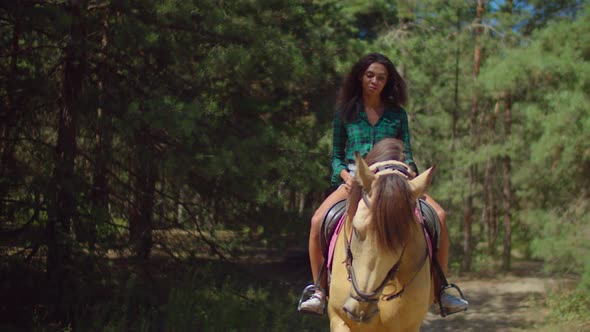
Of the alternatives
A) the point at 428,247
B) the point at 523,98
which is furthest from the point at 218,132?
the point at 523,98

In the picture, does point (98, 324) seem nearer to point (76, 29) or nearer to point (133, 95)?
point (133, 95)

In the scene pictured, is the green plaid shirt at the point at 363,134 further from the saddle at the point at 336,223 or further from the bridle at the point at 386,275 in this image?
the bridle at the point at 386,275

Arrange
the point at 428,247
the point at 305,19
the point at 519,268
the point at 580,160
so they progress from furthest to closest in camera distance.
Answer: the point at 519,268 → the point at 580,160 → the point at 305,19 → the point at 428,247

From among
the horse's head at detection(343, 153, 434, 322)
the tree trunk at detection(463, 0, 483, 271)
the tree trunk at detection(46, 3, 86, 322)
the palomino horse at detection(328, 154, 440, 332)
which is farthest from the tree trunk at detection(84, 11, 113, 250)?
the tree trunk at detection(463, 0, 483, 271)

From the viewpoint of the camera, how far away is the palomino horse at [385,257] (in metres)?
2.77

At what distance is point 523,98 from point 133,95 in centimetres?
1049

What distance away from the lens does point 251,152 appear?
21.2ft

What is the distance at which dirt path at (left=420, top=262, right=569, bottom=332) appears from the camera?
10.2 meters

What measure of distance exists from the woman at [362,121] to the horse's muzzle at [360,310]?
1018 mm

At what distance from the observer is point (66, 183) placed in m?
5.80

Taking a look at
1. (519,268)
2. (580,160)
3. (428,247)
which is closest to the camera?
(428,247)

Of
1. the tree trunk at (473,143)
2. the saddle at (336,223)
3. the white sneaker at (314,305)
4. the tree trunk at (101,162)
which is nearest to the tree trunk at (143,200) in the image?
the tree trunk at (101,162)

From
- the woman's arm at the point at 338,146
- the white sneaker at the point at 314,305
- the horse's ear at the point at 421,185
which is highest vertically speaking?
the woman's arm at the point at 338,146

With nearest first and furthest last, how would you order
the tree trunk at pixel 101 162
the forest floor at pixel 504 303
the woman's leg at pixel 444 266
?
the woman's leg at pixel 444 266, the tree trunk at pixel 101 162, the forest floor at pixel 504 303
